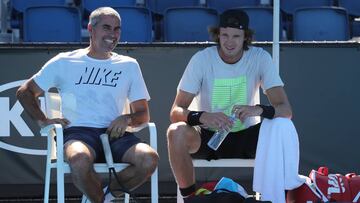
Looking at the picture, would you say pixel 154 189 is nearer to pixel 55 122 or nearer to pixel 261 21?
pixel 55 122

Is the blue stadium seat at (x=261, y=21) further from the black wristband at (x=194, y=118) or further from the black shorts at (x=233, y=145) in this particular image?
the black wristband at (x=194, y=118)

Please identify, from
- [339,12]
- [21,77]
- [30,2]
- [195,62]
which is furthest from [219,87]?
[30,2]

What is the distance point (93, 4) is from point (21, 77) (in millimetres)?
2029

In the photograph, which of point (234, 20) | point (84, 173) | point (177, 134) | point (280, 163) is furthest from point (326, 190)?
point (84, 173)

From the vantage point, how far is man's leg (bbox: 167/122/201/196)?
176 inches

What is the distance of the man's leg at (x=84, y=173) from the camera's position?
420cm

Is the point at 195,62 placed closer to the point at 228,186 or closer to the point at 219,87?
the point at 219,87

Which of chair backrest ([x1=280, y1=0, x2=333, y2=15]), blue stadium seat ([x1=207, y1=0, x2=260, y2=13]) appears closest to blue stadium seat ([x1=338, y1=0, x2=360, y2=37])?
chair backrest ([x1=280, y1=0, x2=333, y2=15])

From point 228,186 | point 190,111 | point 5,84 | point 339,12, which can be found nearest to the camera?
point 228,186

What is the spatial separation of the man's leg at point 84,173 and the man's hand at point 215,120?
2.19 feet

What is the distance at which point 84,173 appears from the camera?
4.20 m

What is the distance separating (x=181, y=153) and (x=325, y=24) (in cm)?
326

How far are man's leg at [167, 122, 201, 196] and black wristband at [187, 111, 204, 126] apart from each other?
39 mm

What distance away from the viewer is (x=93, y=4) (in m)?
7.56
